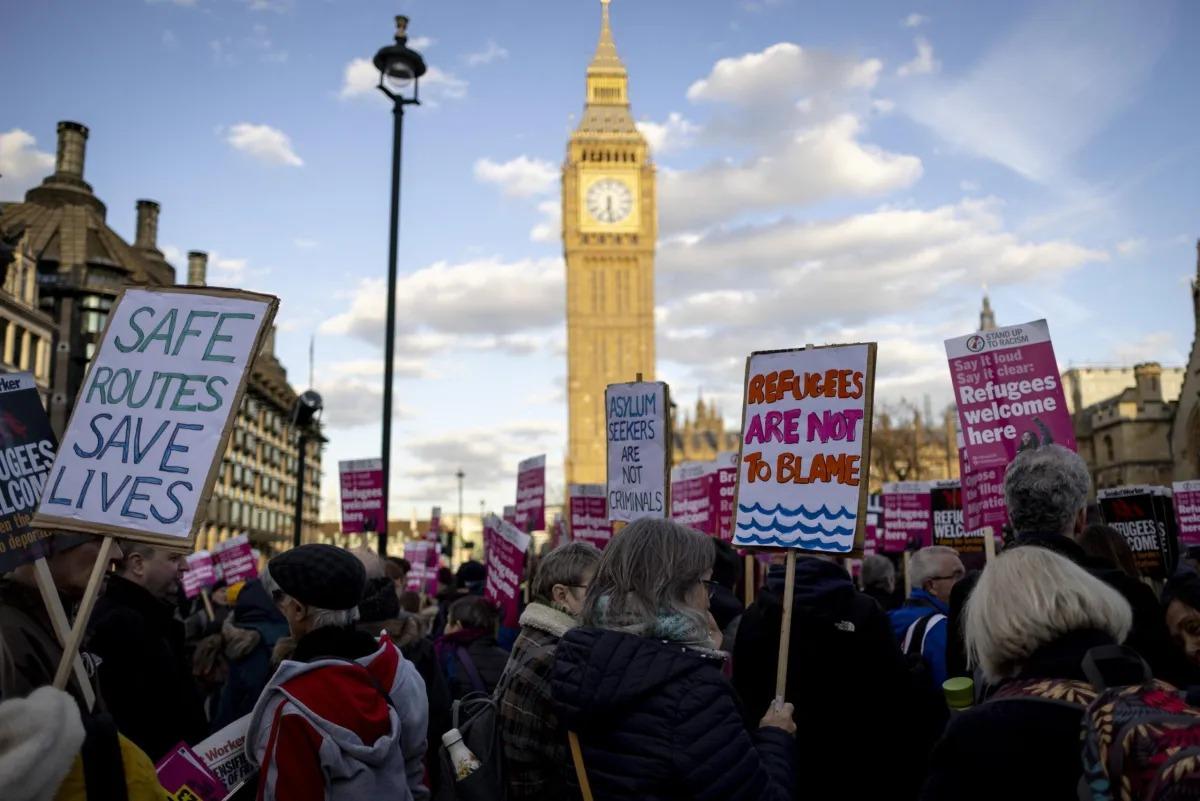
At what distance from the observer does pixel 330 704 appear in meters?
3.26

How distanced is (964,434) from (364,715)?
4951 mm

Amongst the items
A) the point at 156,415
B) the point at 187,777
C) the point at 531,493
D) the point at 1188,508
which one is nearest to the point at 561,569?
the point at 187,777

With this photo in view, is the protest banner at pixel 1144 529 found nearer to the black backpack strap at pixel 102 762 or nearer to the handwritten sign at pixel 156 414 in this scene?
the handwritten sign at pixel 156 414

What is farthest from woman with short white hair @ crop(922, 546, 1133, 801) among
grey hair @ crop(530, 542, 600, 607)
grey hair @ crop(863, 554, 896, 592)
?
grey hair @ crop(863, 554, 896, 592)

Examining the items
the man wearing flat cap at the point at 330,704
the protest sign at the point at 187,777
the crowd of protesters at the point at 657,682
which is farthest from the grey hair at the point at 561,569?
the protest sign at the point at 187,777

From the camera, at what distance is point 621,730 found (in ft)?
8.79

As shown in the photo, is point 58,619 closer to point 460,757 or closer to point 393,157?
point 460,757

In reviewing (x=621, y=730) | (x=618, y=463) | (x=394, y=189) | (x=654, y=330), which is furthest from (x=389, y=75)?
(x=654, y=330)

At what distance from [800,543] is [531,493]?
8329 millimetres

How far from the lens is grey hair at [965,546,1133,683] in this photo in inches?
94.2

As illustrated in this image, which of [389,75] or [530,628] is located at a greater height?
[389,75]

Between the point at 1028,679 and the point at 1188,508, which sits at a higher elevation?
the point at 1188,508

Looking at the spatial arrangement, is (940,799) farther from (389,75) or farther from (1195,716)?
(389,75)

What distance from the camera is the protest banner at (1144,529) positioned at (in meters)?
9.01
